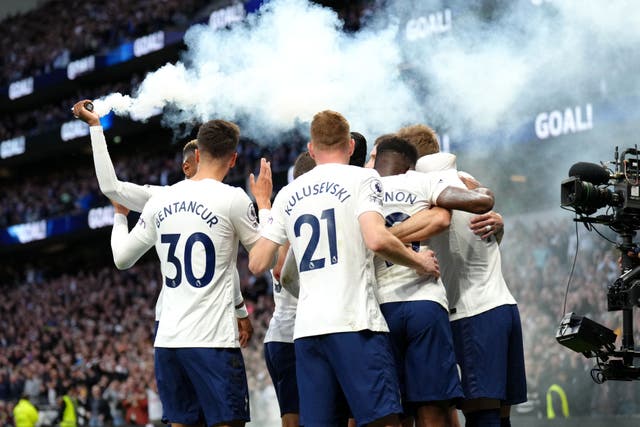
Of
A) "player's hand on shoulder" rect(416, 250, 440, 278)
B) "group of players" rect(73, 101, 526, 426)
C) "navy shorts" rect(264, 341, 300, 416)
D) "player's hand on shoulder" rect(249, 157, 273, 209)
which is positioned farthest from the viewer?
"navy shorts" rect(264, 341, 300, 416)

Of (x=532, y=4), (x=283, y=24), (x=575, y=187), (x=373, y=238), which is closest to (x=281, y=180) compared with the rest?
(x=532, y=4)

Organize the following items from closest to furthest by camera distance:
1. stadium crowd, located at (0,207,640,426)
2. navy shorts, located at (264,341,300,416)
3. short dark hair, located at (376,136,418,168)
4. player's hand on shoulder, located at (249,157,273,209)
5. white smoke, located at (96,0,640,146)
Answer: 1. short dark hair, located at (376,136,418,168)
2. player's hand on shoulder, located at (249,157,273,209)
3. navy shorts, located at (264,341,300,416)
4. white smoke, located at (96,0,640,146)
5. stadium crowd, located at (0,207,640,426)

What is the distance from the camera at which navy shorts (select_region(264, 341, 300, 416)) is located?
5941mm

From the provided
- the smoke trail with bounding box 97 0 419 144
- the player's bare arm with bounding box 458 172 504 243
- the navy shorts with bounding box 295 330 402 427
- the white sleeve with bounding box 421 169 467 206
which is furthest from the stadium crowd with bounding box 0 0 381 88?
the navy shorts with bounding box 295 330 402 427

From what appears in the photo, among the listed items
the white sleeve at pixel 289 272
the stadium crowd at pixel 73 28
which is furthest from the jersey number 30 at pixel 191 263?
the stadium crowd at pixel 73 28

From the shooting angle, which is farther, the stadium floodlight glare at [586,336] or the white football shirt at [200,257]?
the stadium floodlight glare at [586,336]

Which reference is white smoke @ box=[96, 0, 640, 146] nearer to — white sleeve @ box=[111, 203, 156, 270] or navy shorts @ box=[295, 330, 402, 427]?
white sleeve @ box=[111, 203, 156, 270]

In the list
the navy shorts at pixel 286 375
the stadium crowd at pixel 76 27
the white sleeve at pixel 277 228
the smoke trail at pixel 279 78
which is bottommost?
the navy shorts at pixel 286 375

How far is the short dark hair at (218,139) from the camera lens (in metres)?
5.19

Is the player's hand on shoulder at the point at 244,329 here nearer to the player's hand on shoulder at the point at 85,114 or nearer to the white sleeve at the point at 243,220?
the white sleeve at the point at 243,220

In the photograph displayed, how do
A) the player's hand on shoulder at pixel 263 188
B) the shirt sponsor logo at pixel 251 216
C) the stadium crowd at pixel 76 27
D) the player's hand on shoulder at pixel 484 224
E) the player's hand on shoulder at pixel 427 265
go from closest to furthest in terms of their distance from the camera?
the player's hand on shoulder at pixel 427 265
the shirt sponsor logo at pixel 251 216
the player's hand on shoulder at pixel 484 224
the player's hand on shoulder at pixel 263 188
the stadium crowd at pixel 76 27

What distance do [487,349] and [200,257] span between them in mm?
1724

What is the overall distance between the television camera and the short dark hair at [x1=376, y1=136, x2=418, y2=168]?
1348mm

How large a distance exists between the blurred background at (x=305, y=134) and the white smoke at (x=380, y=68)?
33mm
